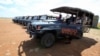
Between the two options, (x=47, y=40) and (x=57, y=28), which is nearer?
(x=47, y=40)

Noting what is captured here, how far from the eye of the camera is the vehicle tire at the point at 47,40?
24.2 ft

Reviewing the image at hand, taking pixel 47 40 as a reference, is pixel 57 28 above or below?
above

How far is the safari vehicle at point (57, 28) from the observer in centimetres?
736

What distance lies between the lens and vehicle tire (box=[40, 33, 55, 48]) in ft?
24.2

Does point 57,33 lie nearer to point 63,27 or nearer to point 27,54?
point 63,27

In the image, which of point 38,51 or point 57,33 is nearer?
point 38,51

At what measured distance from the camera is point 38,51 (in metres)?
7.23

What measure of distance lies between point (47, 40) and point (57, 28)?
91 centimetres

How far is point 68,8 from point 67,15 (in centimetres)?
141

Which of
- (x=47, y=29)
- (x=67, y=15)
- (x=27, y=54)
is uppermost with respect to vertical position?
(x=67, y=15)

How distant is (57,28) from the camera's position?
7871 millimetres

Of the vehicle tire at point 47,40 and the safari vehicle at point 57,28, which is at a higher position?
the safari vehicle at point 57,28

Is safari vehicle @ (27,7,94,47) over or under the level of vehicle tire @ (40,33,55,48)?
over

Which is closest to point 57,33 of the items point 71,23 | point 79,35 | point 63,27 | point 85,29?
point 63,27
